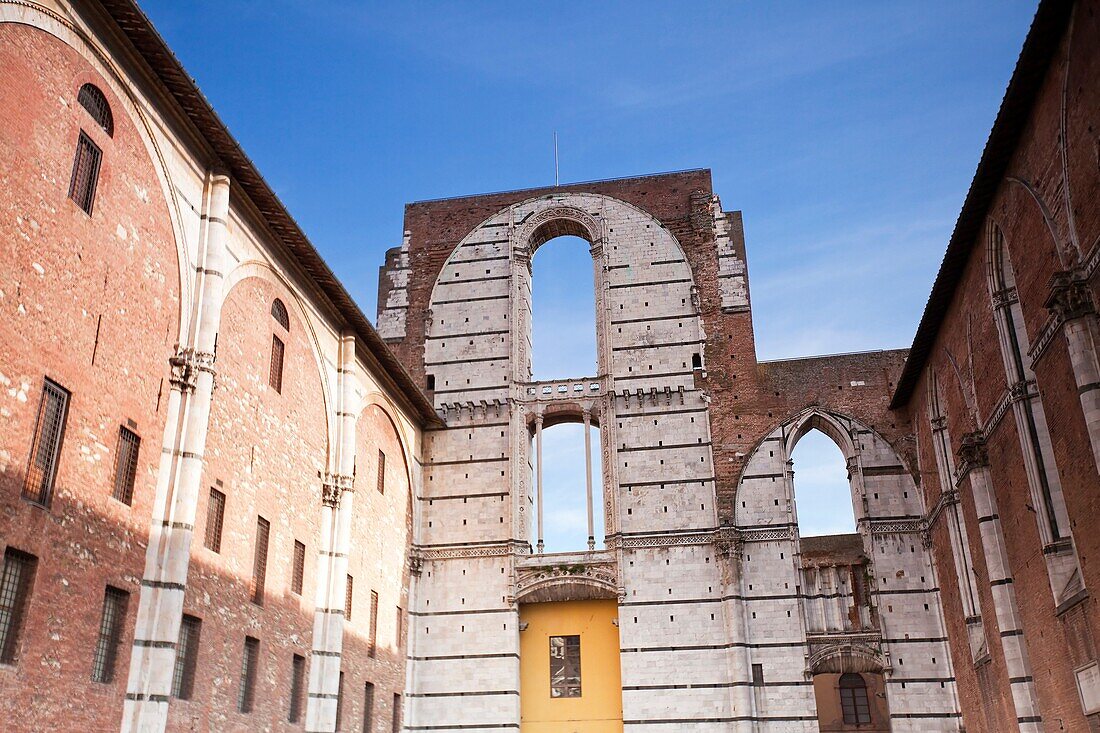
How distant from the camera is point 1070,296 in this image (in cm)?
1314

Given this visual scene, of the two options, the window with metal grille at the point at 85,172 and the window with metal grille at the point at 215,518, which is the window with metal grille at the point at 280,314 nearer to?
the window with metal grille at the point at 215,518

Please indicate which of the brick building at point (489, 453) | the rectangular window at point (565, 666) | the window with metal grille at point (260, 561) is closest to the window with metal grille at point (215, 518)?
the brick building at point (489, 453)

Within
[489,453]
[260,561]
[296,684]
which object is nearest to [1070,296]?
[260,561]

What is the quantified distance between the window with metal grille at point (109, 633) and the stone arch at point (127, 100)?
4.04 m

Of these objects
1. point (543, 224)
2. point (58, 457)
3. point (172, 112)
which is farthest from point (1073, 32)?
point (543, 224)

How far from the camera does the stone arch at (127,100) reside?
12.0 m

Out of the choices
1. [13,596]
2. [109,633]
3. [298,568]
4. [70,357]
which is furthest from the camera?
[298,568]

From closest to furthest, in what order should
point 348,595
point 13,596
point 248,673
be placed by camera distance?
point 13,596 < point 248,673 < point 348,595

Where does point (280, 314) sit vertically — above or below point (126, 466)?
above

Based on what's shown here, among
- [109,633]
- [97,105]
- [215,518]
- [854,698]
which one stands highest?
[97,105]

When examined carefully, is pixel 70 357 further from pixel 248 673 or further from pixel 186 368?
pixel 248 673

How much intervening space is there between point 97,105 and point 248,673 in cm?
938

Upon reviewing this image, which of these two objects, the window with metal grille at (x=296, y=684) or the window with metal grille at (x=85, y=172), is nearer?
the window with metal grille at (x=85, y=172)

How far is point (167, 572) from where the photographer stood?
13.7m
